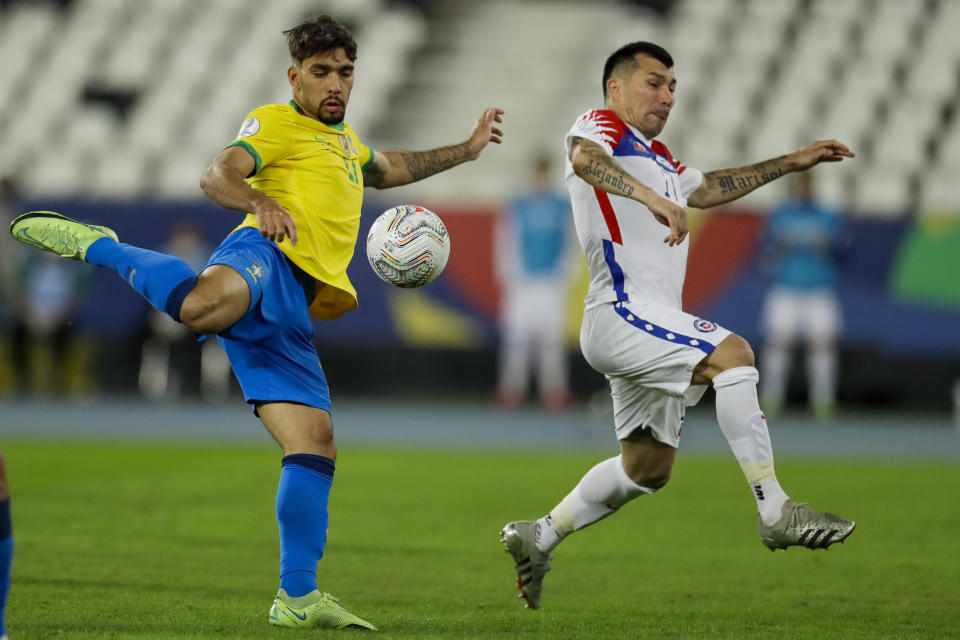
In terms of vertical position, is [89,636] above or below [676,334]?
below

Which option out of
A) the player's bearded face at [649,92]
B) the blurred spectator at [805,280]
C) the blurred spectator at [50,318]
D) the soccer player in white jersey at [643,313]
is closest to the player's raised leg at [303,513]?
the soccer player in white jersey at [643,313]

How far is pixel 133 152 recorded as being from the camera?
20359 millimetres

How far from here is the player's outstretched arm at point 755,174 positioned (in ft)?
18.6

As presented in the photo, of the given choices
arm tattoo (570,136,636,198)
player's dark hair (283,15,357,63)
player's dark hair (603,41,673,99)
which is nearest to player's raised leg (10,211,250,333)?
player's dark hair (283,15,357,63)

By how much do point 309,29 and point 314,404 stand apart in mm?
1458

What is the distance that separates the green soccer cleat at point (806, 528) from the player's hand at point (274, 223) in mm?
2025

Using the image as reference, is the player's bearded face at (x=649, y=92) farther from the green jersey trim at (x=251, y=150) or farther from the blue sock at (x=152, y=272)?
the blue sock at (x=152, y=272)

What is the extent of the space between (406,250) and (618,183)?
929 mm

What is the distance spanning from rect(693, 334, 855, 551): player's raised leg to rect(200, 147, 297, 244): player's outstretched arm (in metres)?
1.68

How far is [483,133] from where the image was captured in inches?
238

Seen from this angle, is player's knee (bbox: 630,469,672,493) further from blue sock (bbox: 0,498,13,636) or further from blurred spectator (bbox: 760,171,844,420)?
blurred spectator (bbox: 760,171,844,420)

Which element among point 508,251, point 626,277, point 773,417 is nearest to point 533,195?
point 508,251

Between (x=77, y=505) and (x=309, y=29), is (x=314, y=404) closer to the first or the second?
(x=309, y=29)

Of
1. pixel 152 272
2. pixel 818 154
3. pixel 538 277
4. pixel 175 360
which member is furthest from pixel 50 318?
pixel 818 154
